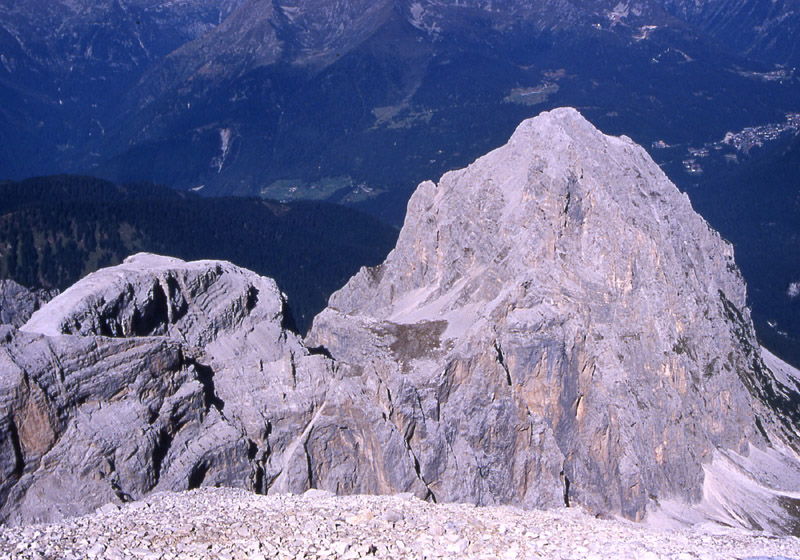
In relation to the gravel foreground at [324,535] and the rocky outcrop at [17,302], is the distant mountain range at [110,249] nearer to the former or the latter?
the rocky outcrop at [17,302]

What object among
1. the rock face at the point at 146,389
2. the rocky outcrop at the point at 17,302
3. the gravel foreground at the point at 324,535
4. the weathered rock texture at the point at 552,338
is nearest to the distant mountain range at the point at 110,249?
the weathered rock texture at the point at 552,338

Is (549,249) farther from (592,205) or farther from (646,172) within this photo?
(646,172)

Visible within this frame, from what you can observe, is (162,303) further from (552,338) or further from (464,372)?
(552,338)

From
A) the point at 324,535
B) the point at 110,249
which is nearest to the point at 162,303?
the point at 324,535

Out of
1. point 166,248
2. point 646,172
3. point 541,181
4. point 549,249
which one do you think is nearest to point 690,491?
point 549,249

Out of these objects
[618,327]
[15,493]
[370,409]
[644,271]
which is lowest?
[15,493]

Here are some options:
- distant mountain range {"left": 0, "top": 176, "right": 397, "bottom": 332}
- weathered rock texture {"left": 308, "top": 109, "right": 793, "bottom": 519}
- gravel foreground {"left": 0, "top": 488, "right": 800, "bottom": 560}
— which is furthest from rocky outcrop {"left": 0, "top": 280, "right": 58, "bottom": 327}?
distant mountain range {"left": 0, "top": 176, "right": 397, "bottom": 332}

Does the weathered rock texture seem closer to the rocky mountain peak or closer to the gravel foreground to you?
the rocky mountain peak
